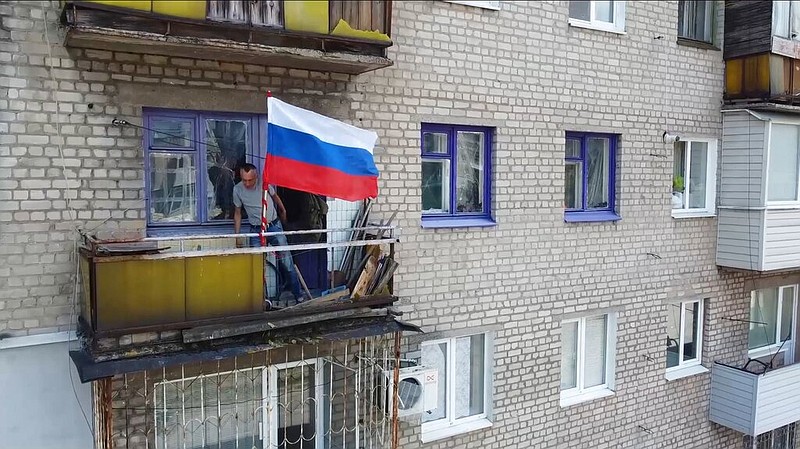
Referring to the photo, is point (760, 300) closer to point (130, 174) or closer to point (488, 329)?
point (488, 329)

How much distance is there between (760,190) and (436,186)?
18.2 feet

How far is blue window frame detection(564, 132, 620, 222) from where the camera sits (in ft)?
27.7

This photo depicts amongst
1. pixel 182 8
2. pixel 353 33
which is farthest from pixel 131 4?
pixel 353 33

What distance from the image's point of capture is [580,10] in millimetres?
8375

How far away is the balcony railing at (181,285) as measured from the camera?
4.63 meters

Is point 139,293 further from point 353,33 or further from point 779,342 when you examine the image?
point 779,342

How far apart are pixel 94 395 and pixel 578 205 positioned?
619cm

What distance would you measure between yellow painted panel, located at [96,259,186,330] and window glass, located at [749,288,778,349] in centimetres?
996

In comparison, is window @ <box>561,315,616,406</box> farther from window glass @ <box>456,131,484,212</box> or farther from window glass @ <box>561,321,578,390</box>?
window glass @ <box>456,131,484,212</box>

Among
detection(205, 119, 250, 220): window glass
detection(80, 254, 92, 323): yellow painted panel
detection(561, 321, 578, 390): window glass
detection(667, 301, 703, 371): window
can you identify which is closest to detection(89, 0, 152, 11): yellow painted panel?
detection(205, 119, 250, 220): window glass

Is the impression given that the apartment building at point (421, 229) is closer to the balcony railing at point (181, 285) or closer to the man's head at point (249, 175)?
the balcony railing at point (181, 285)

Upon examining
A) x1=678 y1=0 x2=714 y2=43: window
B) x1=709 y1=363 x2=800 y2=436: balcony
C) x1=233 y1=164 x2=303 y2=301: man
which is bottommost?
x1=709 y1=363 x2=800 y2=436: balcony

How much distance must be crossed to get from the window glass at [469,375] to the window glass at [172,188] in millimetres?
3637

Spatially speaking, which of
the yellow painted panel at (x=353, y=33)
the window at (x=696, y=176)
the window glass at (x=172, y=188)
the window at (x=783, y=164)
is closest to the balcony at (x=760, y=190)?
the window at (x=783, y=164)
